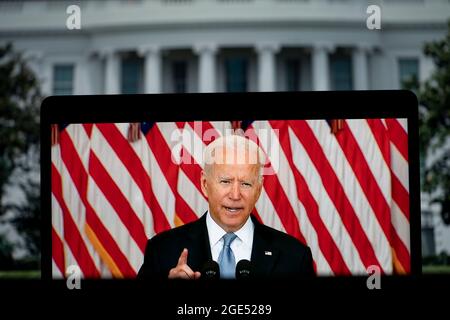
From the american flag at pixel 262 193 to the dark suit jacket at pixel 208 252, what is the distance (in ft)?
0.14

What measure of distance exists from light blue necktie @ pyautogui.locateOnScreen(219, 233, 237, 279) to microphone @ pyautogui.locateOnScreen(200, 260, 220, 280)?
28 millimetres

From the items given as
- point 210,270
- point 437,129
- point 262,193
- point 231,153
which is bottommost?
point 210,270

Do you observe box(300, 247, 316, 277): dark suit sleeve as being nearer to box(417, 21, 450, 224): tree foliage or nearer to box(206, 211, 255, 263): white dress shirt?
box(206, 211, 255, 263): white dress shirt

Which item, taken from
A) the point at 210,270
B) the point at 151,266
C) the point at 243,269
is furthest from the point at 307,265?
the point at 151,266

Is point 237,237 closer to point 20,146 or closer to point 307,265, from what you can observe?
point 307,265

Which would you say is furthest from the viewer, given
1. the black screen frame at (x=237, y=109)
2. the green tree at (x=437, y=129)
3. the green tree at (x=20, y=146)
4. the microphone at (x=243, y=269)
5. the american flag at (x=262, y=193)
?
the green tree at (x=20, y=146)

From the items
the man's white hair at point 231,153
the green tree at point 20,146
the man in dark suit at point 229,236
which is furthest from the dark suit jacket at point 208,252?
the green tree at point 20,146

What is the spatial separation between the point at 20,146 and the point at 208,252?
98.5 feet

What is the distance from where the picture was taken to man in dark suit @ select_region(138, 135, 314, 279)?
496 cm

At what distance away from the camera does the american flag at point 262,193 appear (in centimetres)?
501

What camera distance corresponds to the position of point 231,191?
5016 millimetres

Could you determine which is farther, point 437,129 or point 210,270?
point 437,129

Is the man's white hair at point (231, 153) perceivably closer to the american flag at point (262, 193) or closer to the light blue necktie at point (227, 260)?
the american flag at point (262, 193)

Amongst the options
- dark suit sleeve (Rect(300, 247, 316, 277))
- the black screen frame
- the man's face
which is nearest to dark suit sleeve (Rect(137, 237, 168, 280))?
the man's face
